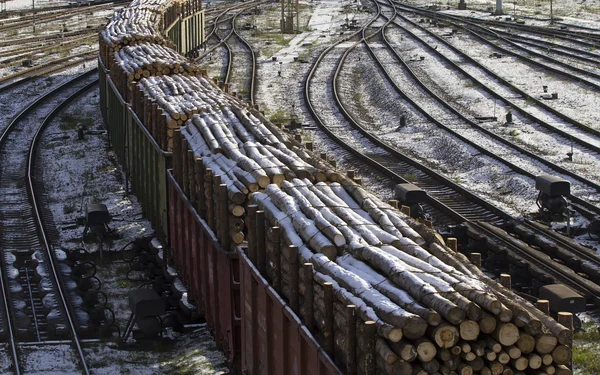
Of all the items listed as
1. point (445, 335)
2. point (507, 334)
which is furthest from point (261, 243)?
point (507, 334)

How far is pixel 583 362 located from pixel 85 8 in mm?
60847

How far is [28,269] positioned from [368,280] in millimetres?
11585

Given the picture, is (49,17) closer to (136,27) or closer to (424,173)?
(136,27)

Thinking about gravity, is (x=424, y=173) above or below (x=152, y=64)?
below

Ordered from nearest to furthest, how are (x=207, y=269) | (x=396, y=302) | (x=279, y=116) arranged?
(x=396, y=302) < (x=207, y=269) < (x=279, y=116)

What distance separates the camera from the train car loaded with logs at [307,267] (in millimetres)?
8805

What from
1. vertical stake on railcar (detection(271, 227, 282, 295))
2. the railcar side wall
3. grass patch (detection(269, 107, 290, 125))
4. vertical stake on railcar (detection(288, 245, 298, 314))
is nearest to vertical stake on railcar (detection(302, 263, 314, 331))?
vertical stake on railcar (detection(288, 245, 298, 314))

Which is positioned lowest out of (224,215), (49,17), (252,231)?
(49,17)

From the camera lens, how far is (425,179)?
25.4 metres

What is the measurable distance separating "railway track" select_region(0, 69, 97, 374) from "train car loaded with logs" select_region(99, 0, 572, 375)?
202cm

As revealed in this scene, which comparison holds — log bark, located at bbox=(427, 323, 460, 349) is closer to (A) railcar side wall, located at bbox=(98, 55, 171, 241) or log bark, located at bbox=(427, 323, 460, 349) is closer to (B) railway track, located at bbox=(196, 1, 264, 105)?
(A) railcar side wall, located at bbox=(98, 55, 171, 241)

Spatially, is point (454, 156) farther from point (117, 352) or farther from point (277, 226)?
point (277, 226)

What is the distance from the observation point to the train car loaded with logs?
880 cm

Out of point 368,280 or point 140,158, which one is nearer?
point 368,280
